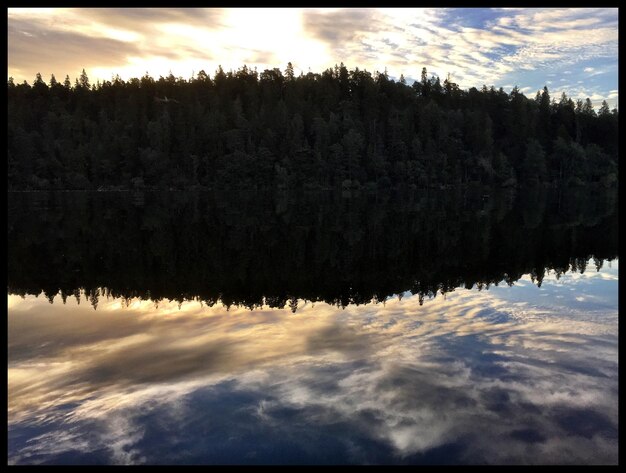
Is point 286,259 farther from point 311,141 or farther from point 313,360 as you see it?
point 311,141

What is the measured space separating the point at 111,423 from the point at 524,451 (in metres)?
6.33

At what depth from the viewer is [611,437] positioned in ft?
23.5

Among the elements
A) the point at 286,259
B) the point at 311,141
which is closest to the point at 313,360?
the point at 286,259

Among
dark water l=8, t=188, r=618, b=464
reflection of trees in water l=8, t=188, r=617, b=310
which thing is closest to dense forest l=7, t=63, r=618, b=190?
reflection of trees in water l=8, t=188, r=617, b=310

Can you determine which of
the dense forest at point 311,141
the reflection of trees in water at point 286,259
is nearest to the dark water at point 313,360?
the reflection of trees in water at point 286,259

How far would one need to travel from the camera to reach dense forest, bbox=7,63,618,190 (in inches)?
5389

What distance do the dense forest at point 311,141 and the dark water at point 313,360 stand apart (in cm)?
11244

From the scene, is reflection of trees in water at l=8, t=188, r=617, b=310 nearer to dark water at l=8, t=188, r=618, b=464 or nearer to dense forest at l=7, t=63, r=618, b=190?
dark water at l=8, t=188, r=618, b=464

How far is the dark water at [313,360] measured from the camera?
712 centimetres

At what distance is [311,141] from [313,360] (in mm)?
143738

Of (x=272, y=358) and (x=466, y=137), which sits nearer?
(x=272, y=358)

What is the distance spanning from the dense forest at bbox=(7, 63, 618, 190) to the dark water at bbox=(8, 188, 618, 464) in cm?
11244

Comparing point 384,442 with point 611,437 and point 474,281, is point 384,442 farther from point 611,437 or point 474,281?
point 474,281
